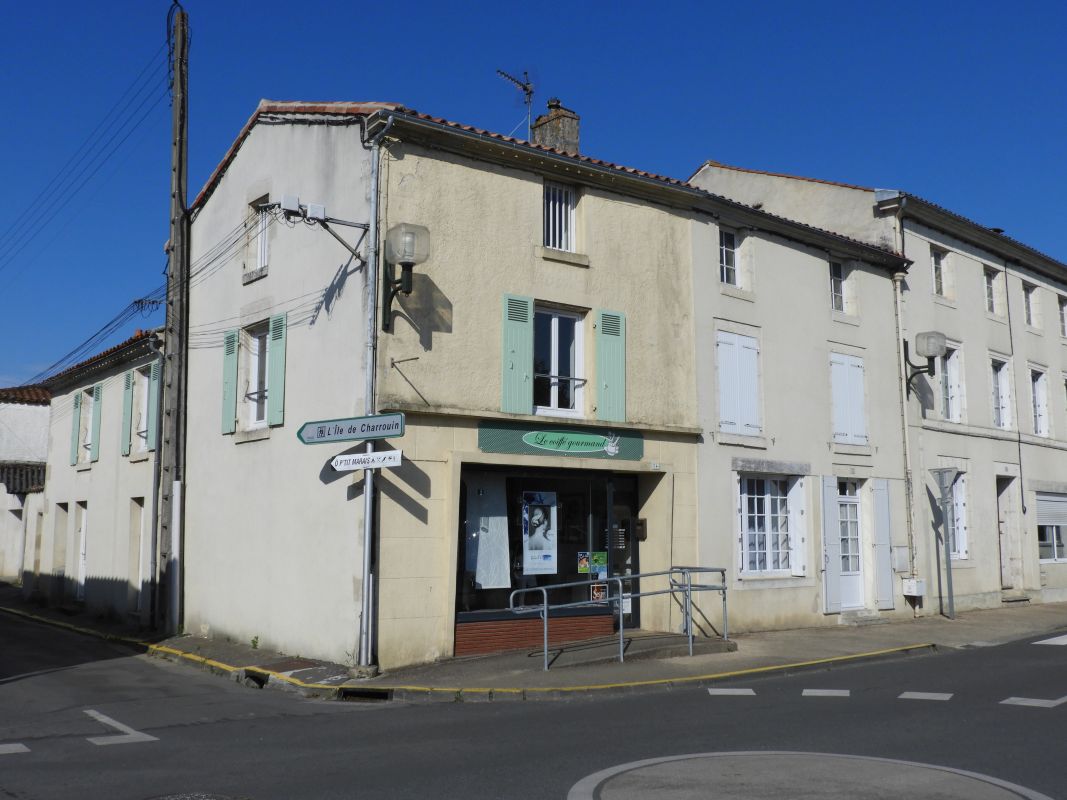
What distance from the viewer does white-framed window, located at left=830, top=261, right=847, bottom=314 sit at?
17.4 metres

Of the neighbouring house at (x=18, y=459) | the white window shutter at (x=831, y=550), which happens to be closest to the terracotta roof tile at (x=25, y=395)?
the neighbouring house at (x=18, y=459)

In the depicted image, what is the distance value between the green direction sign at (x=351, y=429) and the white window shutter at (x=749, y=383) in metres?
6.31

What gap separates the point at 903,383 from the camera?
711 inches

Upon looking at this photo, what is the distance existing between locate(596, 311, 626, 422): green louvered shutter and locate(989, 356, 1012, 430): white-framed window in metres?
11.1

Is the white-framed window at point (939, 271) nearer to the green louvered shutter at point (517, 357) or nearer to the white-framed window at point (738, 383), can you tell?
the white-framed window at point (738, 383)

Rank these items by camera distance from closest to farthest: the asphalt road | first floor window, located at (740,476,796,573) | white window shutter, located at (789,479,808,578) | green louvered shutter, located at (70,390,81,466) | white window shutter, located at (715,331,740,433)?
1. the asphalt road
2. white window shutter, located at (715,331,740,433)
3. first floor window, located at (740,476,796,573)
4. white window shutter, located at (789,479,808,578)
5. green louvered shutter, located at (70,390,81,466)

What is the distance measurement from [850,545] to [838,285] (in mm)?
4512

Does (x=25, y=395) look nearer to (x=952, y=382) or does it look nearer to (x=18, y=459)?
(x=18, y=459)

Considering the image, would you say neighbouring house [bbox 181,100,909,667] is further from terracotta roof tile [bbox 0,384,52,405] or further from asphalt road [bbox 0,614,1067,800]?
terracotta roof tile [bbox 0,384,52,405]

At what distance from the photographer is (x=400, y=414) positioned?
10.8 metres

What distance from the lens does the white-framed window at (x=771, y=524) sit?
49.7ft

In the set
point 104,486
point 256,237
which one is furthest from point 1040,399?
point 104,486

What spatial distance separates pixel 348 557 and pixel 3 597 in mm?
15886

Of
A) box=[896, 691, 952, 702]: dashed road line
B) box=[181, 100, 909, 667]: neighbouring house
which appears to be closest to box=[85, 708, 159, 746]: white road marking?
box=[181, 100, 909, 667]: neighbouring house
